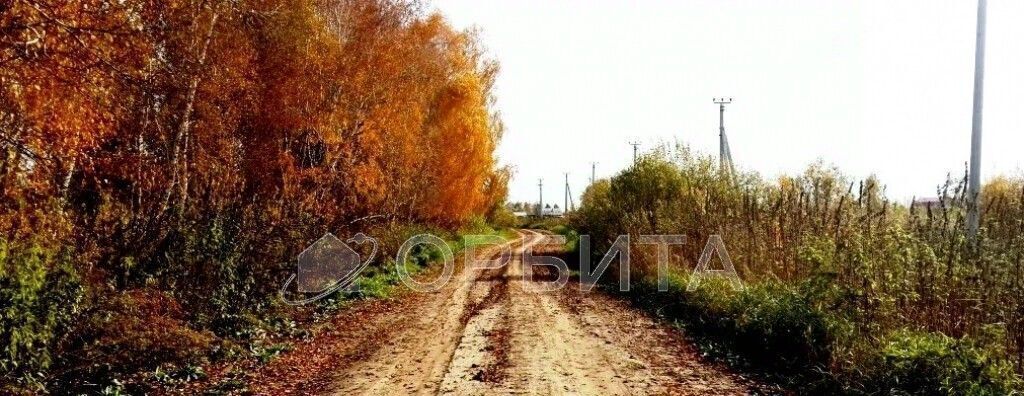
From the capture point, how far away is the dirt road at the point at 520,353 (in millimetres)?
6992


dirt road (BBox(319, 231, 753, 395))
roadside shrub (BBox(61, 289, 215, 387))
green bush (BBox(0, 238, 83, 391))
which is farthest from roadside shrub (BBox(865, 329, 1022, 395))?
green bush (BBox(0, 238, 83, 391))

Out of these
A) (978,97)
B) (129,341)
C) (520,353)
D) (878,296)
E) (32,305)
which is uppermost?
(978,97)

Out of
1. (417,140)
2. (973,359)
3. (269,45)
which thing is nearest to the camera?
(973,359)

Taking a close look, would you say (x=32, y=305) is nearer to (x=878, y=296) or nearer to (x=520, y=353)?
(x=520, y=353)

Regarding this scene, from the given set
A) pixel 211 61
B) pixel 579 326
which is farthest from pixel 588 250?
pixel 211 61

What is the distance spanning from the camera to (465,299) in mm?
13766

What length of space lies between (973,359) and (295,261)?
1143 centimetres

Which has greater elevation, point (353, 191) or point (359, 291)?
point (353, 191)

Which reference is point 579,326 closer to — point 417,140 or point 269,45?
point 269,45

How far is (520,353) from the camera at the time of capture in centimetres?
851

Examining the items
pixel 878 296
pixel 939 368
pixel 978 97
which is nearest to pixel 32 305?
pixel 939 368

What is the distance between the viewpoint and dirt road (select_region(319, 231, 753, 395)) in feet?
22.9

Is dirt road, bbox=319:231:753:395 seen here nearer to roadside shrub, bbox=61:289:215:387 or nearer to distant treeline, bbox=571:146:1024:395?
distant treeline, bbox=571:146:1024:395

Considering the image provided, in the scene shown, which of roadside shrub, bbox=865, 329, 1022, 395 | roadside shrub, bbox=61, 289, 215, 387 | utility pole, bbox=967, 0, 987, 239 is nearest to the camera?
roadside shrub, bbox=865, 329, 1022, 395
